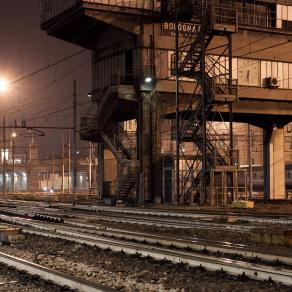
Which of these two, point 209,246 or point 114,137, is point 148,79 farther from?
point 209,246

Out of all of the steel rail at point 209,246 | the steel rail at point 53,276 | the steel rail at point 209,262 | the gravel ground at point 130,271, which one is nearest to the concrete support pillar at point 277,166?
the steel rail at point 209,246

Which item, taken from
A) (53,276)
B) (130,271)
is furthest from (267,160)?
(53,276)

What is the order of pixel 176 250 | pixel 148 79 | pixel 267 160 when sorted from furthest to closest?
pixel 267 160 < pixel 148 79 < pixel 176 250

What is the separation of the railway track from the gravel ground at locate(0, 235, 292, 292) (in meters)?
0.17

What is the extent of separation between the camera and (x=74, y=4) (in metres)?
39.4

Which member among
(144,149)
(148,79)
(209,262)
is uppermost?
(148,79)

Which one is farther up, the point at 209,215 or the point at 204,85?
the point at 204,85

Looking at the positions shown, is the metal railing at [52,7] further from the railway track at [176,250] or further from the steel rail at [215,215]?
the railway track at [176,250]

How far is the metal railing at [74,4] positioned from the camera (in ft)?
127

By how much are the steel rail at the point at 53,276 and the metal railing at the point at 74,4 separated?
27920mm

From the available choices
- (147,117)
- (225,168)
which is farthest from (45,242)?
(147,117)

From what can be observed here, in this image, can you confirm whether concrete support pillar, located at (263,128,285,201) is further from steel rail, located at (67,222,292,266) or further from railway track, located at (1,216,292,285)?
steel rail, located at (67,222,292,266)

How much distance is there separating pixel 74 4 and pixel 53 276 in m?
31.4

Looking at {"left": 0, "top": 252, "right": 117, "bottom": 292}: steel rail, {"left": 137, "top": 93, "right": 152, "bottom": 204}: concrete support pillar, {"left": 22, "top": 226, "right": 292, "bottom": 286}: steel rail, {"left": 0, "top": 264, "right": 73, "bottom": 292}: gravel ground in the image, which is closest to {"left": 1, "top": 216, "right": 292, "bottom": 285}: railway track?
{"left": 22, "top": 226, "right": 292, "bottom": 286}: steel rail
